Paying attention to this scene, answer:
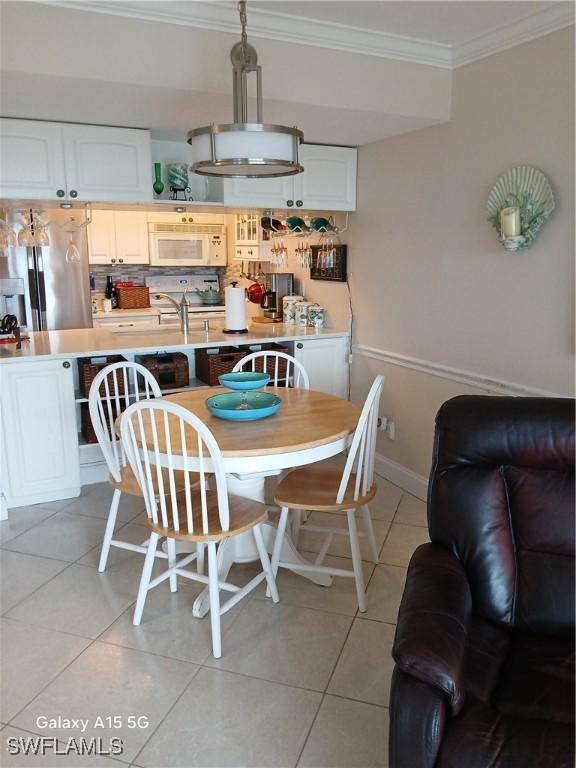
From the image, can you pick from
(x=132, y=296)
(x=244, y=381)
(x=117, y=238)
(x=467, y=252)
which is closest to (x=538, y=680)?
(x=244, y=381)

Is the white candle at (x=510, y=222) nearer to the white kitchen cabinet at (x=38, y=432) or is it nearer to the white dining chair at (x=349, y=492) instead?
the white dining chair at (x=349, y=492)

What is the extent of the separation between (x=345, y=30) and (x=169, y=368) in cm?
219

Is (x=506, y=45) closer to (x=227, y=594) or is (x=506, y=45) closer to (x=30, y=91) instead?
(x=30, y=91)

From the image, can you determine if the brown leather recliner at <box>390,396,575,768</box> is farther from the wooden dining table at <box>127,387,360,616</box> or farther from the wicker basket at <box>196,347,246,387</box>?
the wicker basket at <box>196,347,246,387</box>

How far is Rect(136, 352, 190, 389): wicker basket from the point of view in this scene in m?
3.93

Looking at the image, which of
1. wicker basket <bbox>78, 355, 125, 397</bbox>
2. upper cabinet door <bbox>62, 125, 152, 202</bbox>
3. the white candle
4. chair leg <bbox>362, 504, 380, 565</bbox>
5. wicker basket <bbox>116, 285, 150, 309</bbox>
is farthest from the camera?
wicker basket <bbox>116, 285, 150, 309</bbox>

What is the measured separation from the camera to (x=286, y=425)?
2.52 m

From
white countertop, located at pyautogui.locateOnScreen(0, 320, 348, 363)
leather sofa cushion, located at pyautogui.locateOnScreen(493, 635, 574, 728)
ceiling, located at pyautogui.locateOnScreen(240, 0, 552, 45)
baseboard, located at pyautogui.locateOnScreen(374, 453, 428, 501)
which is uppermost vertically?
ceiling, located at pyautogui.locateOnScreen(240, 0, 552, 45)

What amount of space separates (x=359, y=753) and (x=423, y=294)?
96.6 inches

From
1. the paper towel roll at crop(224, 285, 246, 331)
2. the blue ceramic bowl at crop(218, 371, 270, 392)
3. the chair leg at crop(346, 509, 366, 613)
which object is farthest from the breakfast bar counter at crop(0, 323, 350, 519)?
the chair leg at crop(346, 509, 366, 613)

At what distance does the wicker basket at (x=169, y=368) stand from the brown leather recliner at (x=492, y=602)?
7.78 ft

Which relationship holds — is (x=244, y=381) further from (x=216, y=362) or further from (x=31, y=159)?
(x=31, y=159)

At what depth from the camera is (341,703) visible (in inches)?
78.7

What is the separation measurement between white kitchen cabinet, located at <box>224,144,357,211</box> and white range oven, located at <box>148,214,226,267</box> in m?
2.67
